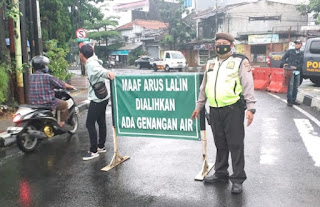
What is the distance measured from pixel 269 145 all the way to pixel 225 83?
2.47 meters

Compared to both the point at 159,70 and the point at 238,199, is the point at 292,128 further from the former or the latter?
the point at 159,70

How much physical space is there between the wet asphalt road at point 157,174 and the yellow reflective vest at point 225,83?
108 cm

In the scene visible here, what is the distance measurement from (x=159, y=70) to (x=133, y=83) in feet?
91.8

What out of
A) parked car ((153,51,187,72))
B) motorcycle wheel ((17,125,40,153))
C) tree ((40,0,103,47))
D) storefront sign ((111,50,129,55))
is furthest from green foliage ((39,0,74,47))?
storefront sign ((111,50,129,55))

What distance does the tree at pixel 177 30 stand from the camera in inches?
1531

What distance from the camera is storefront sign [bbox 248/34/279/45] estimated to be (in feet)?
107

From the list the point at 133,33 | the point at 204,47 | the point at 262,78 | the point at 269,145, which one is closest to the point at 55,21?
the point at 262,78

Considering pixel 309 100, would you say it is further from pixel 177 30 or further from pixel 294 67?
pixel 177 30

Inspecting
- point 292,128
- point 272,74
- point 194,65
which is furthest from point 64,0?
point 194,65

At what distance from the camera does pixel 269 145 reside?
579 cm

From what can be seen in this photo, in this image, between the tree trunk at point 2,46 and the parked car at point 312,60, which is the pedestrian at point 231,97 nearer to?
the tree trunk at point 2,46

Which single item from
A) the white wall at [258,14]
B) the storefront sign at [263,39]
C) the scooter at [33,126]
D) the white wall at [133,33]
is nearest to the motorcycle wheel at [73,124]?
the scooter at [33,126]

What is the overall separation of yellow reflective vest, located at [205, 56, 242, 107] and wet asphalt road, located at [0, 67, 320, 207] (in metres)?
1.08

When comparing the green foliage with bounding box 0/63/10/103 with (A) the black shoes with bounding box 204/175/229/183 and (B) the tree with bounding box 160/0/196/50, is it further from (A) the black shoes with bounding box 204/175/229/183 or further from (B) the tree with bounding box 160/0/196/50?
(B) the tree with bounding box 160/0/196/50
